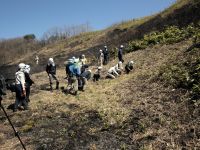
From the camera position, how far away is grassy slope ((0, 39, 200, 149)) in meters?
11.3

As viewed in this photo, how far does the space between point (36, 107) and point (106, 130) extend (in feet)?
17.4

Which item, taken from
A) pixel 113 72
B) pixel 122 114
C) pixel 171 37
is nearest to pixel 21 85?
pixel 122 114

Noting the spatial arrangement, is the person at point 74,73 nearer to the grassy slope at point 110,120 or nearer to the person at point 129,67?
the grassy slope at point 110,120

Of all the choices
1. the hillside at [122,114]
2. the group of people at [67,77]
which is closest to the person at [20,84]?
the group of people at [67,77]

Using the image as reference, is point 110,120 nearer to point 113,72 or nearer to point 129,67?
point 113,72

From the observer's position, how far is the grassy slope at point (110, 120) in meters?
11.3

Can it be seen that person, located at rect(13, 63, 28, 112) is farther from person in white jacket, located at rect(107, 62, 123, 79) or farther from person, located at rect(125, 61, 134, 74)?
person, located at rect(125, 61, 134, 74)

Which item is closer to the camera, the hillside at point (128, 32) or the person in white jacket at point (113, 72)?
the person in white jacket at point (113, 72)

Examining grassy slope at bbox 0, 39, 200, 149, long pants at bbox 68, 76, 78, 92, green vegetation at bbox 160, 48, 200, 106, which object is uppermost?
green vegetation at bbox 160, 48, 200, 106

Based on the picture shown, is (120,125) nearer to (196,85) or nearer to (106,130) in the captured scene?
(106,130)

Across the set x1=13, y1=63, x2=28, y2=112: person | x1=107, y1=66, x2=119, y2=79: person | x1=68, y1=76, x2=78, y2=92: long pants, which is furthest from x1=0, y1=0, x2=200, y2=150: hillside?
x1=13, y1=63, x2=28, y2=112: person

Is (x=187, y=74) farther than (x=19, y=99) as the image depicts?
No

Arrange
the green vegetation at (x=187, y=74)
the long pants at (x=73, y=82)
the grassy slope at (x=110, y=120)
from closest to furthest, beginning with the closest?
the grassy slope at (x=110, y=120) → the green vegetation at (x=187, y=74) → the long pants at (x=73, y=82)

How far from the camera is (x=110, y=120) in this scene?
13.6 meters
